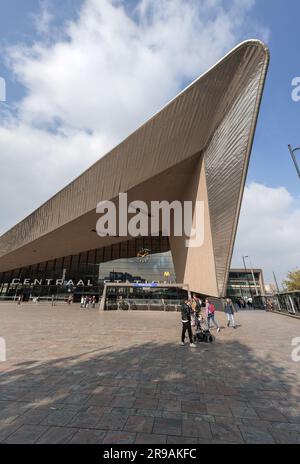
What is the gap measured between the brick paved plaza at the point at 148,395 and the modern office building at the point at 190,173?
7794 millimetres

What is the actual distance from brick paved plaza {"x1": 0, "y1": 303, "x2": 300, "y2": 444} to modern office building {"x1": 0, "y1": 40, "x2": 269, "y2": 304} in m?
7.79

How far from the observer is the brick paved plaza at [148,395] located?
2.45 m

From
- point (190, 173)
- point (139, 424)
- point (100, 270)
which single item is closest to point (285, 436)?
point (139, 424)

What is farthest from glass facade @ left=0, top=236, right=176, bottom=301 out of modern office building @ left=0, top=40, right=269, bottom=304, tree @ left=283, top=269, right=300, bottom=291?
tree @ left=283, top=269, right=300, bottom=291

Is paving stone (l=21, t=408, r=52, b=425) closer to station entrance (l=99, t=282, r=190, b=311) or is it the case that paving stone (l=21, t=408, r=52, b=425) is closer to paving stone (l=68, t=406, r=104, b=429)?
paving stone (l=68, t=406, r=104, b=429)

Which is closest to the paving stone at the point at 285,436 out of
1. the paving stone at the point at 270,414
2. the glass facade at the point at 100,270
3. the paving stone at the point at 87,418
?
the paving stone at the point at 270,414

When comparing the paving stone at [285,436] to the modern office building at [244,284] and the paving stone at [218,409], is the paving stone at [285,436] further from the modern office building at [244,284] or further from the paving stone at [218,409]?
the modern office building at [244,284]

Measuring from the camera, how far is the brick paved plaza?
8.03ft

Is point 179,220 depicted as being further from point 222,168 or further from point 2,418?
point 2,418

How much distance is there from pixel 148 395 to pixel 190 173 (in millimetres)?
15000
